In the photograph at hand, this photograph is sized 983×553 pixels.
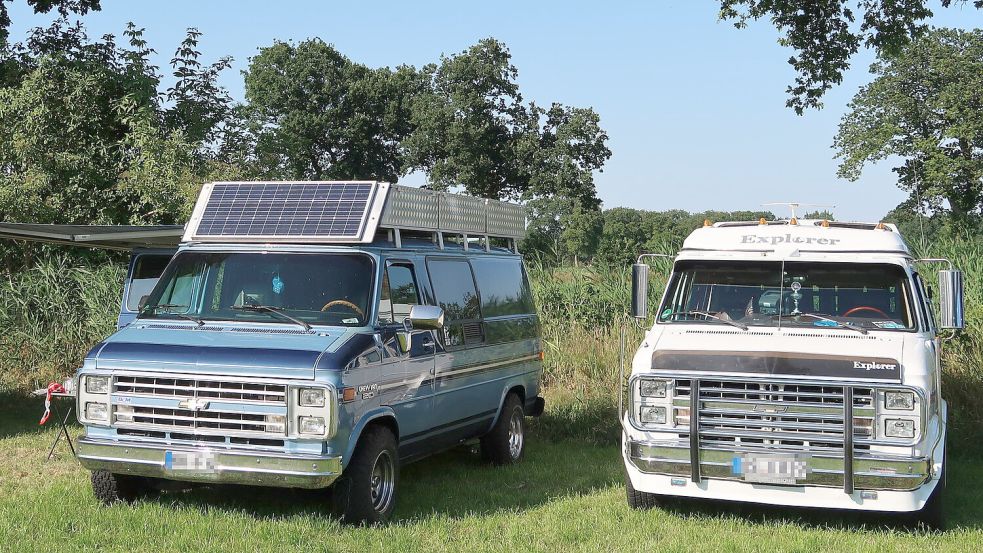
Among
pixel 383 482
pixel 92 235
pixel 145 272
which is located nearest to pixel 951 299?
pixel 383 482

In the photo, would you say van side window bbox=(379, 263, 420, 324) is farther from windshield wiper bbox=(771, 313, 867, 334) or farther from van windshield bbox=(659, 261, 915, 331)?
windshield wiper bbox=(771, 313, 867, 334)

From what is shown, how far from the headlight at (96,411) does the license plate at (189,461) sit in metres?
0.58

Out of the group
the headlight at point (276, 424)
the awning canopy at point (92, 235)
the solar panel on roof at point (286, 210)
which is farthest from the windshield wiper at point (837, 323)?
the awning canopy at point (92, 235)

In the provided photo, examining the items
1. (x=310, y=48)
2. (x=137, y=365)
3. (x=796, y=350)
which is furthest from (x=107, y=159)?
(x=310, y=48)

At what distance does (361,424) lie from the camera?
7117mm

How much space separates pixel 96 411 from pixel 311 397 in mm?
1634

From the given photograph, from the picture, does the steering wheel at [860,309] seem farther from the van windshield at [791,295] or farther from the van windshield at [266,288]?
the van windshield at [266,288]

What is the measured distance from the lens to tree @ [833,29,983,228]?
1816 inches

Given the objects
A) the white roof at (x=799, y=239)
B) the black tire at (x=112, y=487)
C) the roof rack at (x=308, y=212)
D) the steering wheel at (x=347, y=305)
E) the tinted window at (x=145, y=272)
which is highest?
the roof rack at (x=308, y=212)

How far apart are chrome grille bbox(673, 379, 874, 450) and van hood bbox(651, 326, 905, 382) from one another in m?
0.11

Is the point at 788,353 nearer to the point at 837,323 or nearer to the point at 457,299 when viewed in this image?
the point at 837,323

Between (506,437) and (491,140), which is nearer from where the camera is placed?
(506,437)

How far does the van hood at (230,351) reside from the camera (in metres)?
6.86

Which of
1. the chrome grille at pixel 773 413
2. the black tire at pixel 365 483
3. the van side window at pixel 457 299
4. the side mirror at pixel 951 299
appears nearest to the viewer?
the chrome grille at pixel 773 413
